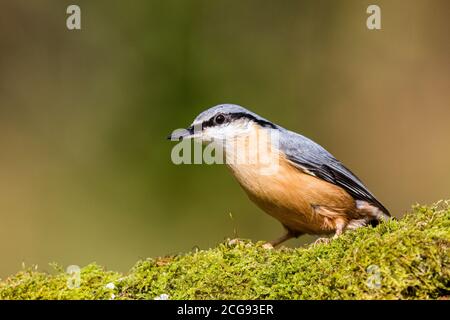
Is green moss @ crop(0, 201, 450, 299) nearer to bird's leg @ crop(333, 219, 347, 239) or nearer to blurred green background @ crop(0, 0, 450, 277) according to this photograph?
bird's leg @ crop(333, 219, 347, 239)

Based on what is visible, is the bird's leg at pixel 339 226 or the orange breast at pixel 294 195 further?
the bird's leg at pixel 339 226

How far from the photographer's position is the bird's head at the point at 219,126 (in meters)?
4.61

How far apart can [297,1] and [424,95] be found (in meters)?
2.00

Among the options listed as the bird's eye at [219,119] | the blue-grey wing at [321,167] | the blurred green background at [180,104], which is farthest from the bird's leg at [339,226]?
the blurred green background at [180,104]

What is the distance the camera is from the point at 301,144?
4.74m

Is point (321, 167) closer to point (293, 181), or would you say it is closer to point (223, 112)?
point (293, 181)

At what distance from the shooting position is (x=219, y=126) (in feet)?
15.2

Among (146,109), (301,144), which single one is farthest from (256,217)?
(301,144)

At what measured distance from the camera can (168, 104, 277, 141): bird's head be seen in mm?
4609

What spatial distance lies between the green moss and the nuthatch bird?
1.01 metres

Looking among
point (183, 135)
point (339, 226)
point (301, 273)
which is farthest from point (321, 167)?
point (301, 273)

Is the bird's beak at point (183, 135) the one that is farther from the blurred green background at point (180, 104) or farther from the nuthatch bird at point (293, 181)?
the blurred green background at point (180, 104)

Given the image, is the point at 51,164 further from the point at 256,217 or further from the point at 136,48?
the point at 256,217
